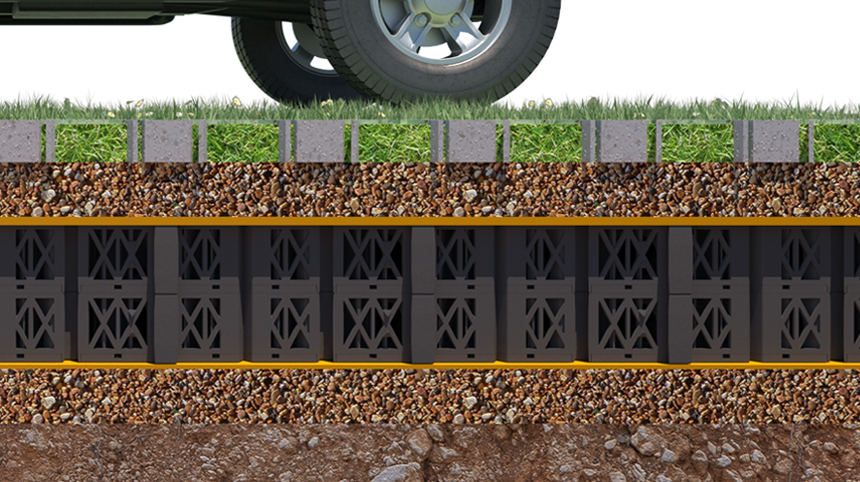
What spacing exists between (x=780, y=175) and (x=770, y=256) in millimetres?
486

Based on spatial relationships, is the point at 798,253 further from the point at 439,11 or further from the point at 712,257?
the point at 439,11

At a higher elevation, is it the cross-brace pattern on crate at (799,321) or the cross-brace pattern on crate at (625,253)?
the cross-brace pattern on crate at (625,253)

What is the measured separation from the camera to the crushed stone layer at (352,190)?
191 inches

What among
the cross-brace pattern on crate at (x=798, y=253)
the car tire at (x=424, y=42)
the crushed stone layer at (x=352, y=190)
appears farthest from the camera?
the car tire at (x=424, y=42)

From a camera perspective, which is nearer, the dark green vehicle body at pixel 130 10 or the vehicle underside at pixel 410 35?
the vehicle underside at pixel 410 35

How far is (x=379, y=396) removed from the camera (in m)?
4.91

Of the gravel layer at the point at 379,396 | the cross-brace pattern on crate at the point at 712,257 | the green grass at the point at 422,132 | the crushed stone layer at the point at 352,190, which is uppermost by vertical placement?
the green grass at the point at 422,132

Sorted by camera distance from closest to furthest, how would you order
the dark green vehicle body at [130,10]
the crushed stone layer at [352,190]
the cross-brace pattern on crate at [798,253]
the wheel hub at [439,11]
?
the crushed stone layer at [352,190], the cross-brace pattern on crate at [798,253], the wheel hub at [439,11], the dark green vehicle body at [130,10]

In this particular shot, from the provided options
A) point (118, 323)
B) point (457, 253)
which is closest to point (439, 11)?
point (457, 253)

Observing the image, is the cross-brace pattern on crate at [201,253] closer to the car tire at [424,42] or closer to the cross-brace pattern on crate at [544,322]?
the car tire at [424,42]

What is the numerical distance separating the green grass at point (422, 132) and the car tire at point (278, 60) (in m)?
2.47

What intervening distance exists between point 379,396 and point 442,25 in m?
2.57

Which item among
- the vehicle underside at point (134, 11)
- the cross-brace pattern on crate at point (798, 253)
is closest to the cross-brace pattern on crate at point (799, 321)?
the cross-brace pattern on crate at point (798, 253)

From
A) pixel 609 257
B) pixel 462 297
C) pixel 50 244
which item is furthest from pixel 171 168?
pixel 609 257
